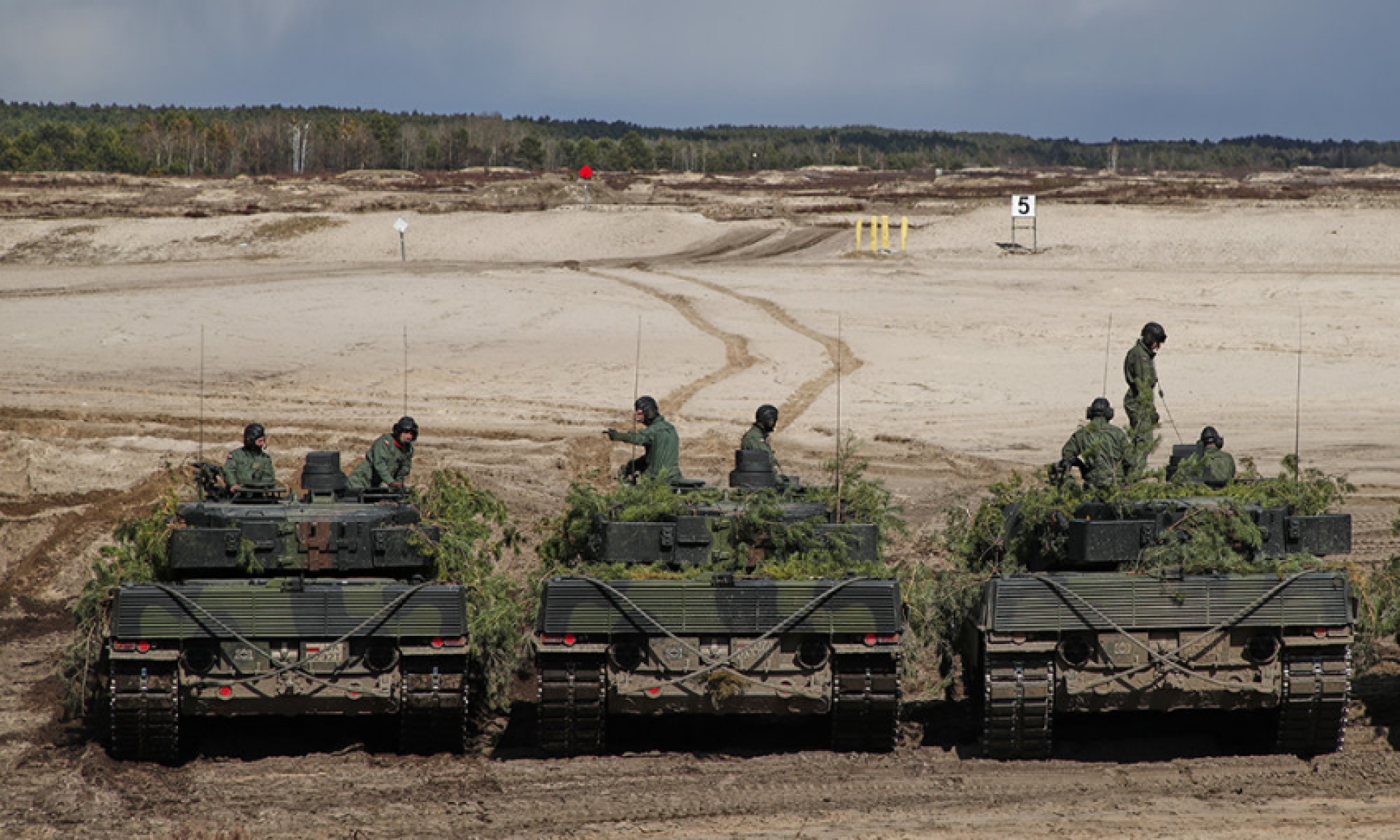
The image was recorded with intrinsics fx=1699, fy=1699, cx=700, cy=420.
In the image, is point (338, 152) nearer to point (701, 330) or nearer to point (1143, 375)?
point (701, 330)

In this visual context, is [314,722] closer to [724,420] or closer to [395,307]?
[724,420]

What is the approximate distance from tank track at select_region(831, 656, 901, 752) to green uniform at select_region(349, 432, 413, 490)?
4668mm

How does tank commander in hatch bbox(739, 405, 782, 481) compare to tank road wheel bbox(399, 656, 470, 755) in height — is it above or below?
above

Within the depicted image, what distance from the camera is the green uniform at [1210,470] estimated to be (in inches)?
480

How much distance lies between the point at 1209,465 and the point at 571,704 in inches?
252

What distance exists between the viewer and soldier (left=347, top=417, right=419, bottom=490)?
1385cm

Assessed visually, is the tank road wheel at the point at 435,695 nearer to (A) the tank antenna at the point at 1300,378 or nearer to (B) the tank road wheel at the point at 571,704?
(B) the tank road wheel at the point at 571,704

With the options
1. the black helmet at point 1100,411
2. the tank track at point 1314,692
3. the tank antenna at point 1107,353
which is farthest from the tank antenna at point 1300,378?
the tank track at point 1314,692

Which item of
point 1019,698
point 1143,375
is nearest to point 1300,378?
point 1143,375

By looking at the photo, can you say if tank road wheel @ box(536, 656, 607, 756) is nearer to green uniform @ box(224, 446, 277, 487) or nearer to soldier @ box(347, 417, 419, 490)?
soldier @ box(347, 417, 419, 490)

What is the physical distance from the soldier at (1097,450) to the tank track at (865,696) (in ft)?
8.41

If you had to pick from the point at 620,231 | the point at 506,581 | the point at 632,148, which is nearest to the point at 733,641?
the point at 506,581

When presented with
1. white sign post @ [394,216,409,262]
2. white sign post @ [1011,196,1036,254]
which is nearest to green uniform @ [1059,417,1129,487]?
white sign post @ [1011,196,1036,254]

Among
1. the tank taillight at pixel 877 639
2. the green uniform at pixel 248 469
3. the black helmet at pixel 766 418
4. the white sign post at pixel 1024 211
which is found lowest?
the tank taillight at pixel 877 639
